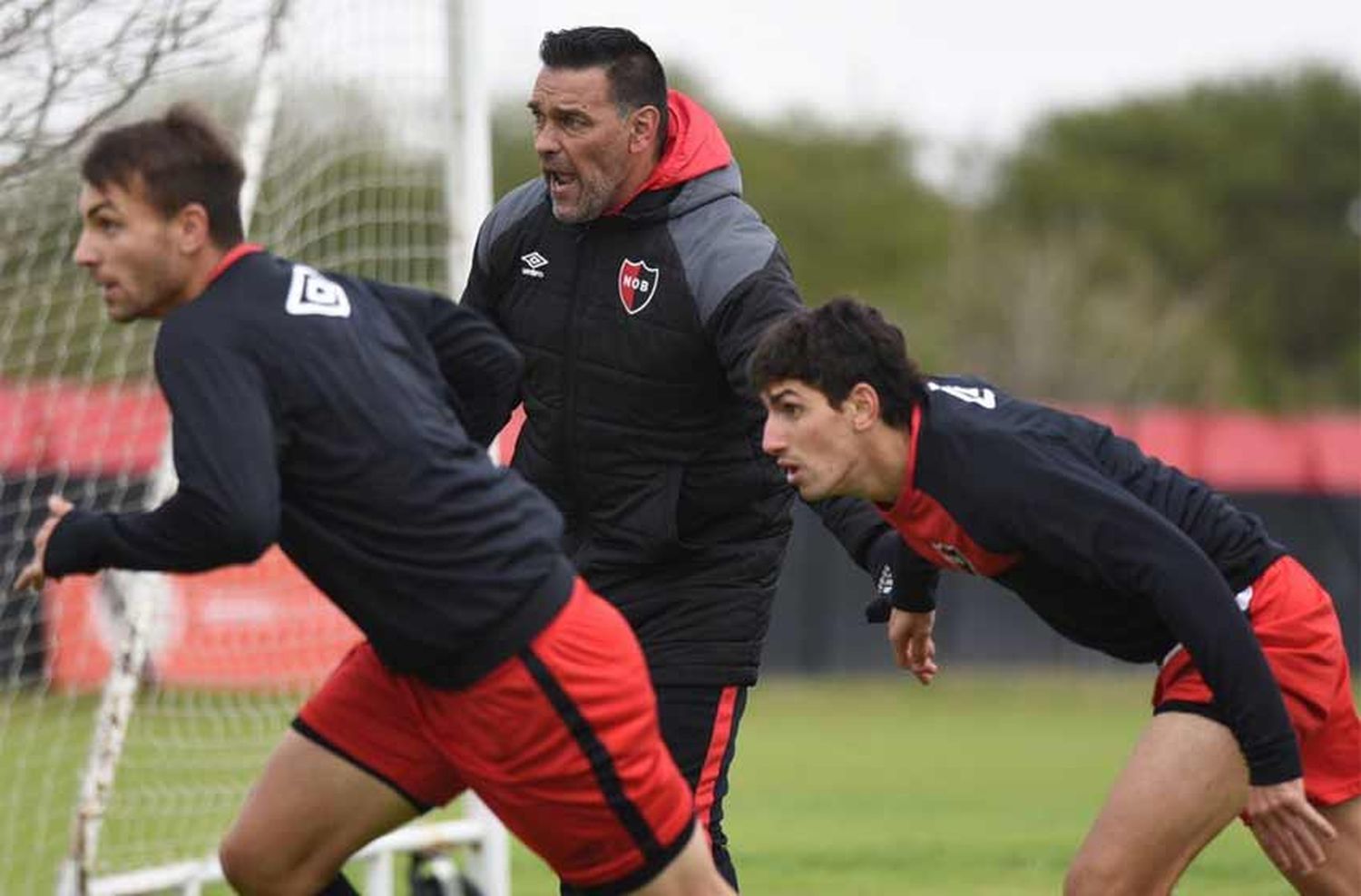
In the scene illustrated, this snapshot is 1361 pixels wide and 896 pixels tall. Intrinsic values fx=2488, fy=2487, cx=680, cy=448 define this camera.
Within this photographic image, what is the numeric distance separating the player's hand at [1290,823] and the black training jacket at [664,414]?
1.15 meters

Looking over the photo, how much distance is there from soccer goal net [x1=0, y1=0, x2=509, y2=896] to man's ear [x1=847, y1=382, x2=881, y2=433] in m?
2.57

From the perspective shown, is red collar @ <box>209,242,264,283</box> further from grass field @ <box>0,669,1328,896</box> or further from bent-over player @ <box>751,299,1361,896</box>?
grass field @ <box>0,669,1328,896</box>

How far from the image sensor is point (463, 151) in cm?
808

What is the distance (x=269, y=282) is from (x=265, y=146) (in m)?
3.69

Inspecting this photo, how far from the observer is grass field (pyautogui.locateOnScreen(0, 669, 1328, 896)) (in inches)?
385

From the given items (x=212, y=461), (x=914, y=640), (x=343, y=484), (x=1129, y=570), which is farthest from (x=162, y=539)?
(x=914, y=640)

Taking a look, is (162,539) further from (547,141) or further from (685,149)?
(685,149)

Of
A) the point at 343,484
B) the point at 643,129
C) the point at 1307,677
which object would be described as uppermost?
the point at 643,129

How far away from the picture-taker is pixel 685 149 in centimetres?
612

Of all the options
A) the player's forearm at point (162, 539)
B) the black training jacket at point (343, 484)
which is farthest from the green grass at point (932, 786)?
the player's forearm at point (162, 539)

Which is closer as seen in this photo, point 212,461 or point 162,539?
point 212,461

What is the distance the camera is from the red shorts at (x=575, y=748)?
470cm

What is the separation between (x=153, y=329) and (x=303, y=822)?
179 inches

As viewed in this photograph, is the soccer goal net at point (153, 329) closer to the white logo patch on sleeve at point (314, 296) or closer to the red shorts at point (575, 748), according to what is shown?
the white logo patch on sleeve at point (314, 296)
